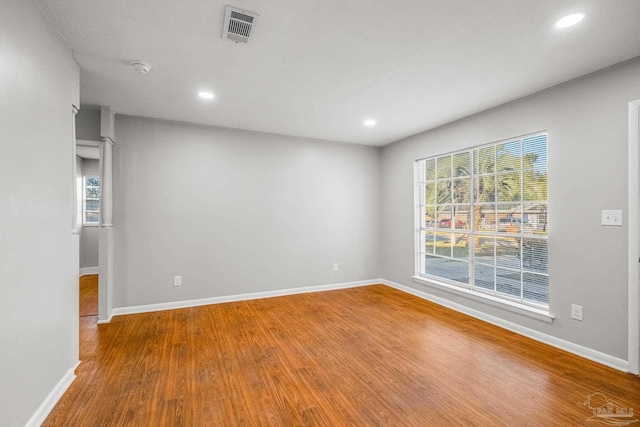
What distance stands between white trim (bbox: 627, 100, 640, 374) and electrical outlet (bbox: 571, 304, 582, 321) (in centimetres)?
34

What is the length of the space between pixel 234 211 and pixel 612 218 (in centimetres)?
420

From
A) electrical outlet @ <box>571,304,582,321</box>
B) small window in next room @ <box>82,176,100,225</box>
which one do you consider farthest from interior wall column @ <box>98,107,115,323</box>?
electrical outlet @ <box>571,304,582,321</box>

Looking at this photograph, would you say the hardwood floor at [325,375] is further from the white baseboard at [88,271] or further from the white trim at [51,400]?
the white baseboard at [88,271]

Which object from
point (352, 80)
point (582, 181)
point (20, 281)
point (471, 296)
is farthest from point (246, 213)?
point (582, 181)

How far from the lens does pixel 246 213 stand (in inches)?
172

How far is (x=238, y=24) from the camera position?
192 cm

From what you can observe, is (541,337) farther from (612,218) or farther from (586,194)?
(586,194)

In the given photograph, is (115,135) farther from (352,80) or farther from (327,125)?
(352,80)

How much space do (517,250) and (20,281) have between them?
423 centimetres

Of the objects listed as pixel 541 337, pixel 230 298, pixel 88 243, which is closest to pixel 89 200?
pixel 88 243

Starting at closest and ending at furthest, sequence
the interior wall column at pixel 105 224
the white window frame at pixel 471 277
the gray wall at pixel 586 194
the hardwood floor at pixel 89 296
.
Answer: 1. the gray wall at pixel 586 194
2. the white window frame at pixel 471 277
3. the interior wall column at pixel 105 224
4. the hardwood floor at pixel 89 296

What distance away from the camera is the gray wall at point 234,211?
12.4 ft

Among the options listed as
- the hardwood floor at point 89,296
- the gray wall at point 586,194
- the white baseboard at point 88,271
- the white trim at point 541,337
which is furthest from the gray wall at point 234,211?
the white baseboard at point 88,271

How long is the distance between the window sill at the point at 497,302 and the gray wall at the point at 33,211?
4.05 m
